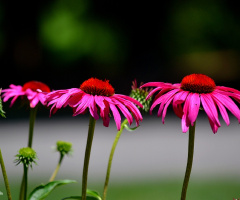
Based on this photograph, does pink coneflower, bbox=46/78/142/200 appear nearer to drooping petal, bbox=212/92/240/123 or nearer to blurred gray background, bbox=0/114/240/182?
drooping petal, bbox=212/92/240/123

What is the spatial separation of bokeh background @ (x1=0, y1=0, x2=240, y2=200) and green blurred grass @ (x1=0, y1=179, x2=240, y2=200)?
4 centimetres

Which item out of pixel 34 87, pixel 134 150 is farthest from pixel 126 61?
pixel 34 87

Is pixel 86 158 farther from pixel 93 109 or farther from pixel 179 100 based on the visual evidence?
pixel 179 100

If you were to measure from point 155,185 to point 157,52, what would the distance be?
5055 millimetres

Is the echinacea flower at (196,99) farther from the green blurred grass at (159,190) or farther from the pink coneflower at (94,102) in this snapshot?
the green blurred grass at (159,190)

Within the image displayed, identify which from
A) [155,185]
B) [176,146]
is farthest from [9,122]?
[155,185]

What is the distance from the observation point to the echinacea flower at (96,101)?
0.99m

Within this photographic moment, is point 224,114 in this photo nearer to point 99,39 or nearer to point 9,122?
point 9,122

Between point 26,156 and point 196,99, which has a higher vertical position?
point 196,99

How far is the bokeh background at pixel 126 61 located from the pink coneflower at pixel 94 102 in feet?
10.5

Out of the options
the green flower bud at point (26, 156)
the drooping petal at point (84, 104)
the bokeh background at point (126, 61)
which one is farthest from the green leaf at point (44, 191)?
the bokeh background at point (126, 61)

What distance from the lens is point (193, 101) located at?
991mm

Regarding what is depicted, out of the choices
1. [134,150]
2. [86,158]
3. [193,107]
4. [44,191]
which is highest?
[193,107]

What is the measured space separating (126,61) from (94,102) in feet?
24.9
